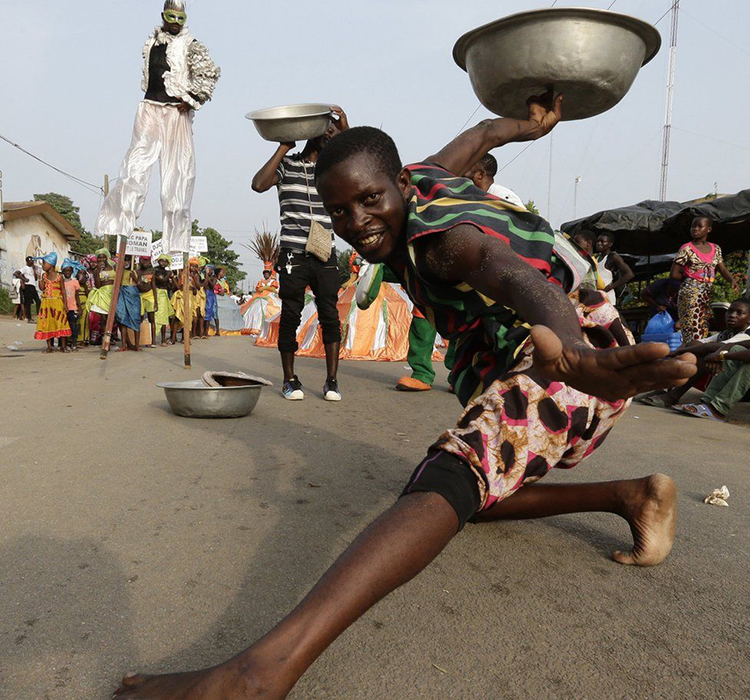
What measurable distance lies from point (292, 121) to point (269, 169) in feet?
1.68

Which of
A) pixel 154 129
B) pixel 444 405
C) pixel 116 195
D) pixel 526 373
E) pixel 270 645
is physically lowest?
pixel 444 405

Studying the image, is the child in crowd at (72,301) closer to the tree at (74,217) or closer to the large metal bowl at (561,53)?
the large metal bowl at (561,53)

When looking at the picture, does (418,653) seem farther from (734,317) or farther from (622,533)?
(734,317)

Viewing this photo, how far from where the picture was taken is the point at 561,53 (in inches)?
82.7

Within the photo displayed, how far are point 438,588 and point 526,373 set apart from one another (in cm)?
64

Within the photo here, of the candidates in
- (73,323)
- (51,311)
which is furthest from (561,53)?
(73,323)

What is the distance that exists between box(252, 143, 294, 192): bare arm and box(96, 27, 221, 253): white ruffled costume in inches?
82.4

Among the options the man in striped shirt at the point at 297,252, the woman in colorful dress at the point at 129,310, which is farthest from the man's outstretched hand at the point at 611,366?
the woman in colorful dress at the point at 129,310

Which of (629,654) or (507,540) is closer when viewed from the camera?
(629,654)

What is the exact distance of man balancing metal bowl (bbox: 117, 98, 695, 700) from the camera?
1016 mm

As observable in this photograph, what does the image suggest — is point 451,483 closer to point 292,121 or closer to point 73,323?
point 292,121

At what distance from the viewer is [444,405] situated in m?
4.92

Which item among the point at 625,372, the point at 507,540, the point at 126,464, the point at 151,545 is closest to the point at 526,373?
the point at 625,372

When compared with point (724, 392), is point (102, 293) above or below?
above
